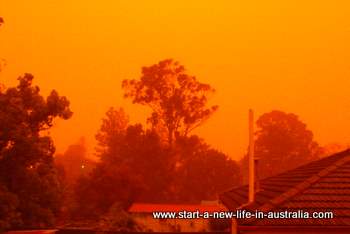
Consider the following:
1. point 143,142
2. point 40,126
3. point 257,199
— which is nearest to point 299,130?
point 143,142

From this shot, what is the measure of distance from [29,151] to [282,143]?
1916 inches

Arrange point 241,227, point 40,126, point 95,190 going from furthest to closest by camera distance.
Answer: point 95,190
point 40,126
point 241,227

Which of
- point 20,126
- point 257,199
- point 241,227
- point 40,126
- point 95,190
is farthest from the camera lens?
point 95,190

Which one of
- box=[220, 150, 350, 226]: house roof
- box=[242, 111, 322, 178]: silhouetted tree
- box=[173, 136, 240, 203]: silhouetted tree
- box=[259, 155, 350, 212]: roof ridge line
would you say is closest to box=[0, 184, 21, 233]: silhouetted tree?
box=[220, 150, 350, 226]: house roof

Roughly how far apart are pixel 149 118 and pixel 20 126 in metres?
30.3

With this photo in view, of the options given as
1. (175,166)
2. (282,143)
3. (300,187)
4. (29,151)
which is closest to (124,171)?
(175,166)

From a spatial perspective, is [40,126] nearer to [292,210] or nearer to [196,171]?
[292,210]

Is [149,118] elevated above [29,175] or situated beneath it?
elevated above

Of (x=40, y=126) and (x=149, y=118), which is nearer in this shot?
(x=40, y=126)

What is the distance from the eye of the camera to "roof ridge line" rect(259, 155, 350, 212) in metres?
7.98

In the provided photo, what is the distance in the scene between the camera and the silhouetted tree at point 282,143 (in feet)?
201

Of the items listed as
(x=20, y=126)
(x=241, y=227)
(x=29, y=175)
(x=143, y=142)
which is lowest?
(x=241, y=227)

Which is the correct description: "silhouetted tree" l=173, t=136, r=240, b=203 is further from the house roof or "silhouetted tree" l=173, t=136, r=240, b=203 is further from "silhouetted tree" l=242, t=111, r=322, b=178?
the house roof

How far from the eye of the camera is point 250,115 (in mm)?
8383
